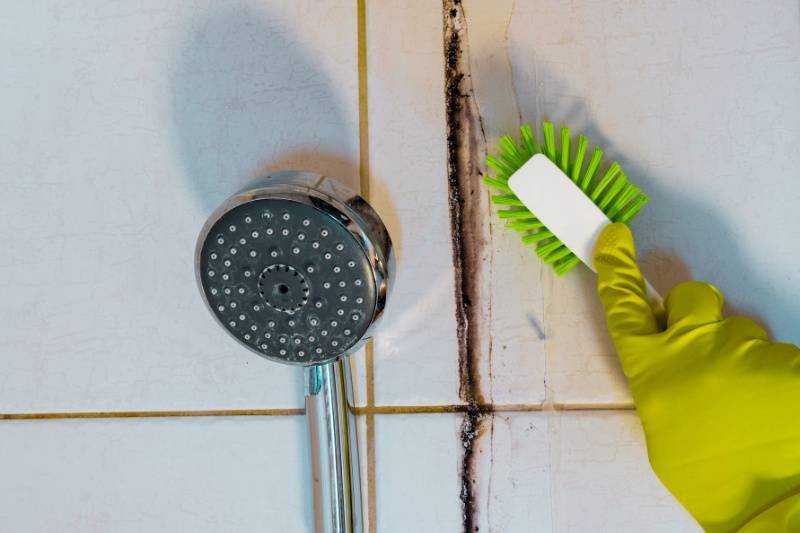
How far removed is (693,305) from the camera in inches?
16.7

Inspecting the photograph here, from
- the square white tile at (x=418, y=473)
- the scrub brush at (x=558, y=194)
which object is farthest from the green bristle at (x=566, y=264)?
the square white tile at (x=418, y=473)

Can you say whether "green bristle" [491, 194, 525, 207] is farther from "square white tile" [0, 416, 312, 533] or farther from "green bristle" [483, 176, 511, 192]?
"square white tile" [0, 416, 312, 533]

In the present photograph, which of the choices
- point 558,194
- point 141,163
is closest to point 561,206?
point 558,194

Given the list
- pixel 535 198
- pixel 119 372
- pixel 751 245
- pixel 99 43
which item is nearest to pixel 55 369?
pixel 119 372

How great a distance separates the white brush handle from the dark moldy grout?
38 mm

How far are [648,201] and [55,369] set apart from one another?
16.8 inches

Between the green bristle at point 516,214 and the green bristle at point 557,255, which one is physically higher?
the green bristle at point 516,214

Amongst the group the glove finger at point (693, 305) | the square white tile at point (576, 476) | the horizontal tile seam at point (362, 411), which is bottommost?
the square white tile at point (576, 476)

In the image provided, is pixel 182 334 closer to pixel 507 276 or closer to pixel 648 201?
pixel 507 276

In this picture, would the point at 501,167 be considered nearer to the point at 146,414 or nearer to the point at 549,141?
the point at 549,141

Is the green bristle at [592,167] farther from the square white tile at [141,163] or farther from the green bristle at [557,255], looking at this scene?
the square white tile at [141,163]

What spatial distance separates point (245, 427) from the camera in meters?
0.47

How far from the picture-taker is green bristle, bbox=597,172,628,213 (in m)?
0.44

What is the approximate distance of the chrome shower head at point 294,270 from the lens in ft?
1.24
